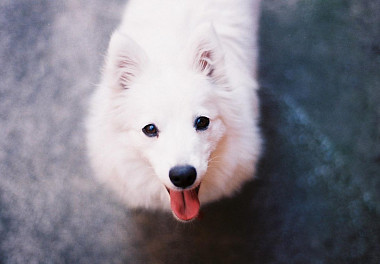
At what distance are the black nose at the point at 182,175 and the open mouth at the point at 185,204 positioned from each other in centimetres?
26

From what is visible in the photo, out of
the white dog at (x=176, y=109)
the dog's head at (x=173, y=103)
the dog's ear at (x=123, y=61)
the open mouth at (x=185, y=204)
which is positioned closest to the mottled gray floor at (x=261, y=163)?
the white dog at (x=176, y=109)

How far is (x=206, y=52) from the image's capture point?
4.55ft

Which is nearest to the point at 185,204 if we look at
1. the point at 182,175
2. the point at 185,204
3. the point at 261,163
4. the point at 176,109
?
the point at 185,204

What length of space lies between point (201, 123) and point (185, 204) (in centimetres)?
44

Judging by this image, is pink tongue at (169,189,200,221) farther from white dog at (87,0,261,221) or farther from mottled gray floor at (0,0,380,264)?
mottled gray floor at (0,0,380,264)

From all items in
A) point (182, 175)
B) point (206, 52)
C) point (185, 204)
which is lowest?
point (185, 204)

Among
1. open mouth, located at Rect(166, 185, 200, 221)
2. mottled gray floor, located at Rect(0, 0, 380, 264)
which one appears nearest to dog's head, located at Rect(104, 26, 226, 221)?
open mouth, located at Rect(166, 185, 200, 221)

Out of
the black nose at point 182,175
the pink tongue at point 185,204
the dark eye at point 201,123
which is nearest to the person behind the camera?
the black nose at point 182,175

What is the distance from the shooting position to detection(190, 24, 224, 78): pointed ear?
4.32 feet

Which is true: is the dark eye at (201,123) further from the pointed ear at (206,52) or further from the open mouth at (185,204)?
the open mouth at (185,204)

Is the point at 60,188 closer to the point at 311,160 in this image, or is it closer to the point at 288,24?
the point at 311,160

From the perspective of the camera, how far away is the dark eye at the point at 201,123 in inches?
54.8

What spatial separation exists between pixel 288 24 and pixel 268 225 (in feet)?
4.61

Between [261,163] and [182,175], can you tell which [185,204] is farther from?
[261,163]
